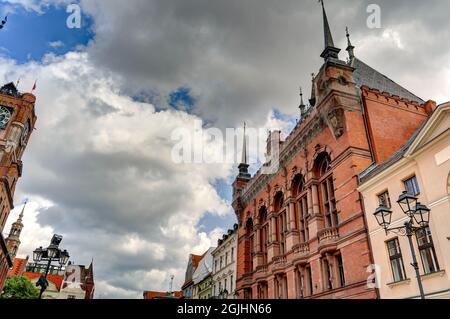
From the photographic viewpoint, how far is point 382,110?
76.9 feet

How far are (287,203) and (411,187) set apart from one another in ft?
41.5

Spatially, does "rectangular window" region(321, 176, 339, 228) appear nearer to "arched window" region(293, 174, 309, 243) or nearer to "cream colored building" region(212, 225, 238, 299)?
"arched window" region(293, 174, 309, 243)

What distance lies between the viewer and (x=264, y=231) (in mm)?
34188

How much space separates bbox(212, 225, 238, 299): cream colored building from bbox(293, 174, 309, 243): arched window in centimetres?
1483

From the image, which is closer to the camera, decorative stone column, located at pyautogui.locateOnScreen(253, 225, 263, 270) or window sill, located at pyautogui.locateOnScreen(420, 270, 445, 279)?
window sill, located at pyautogui.locateOnScreen(420, 270, 445, 279)

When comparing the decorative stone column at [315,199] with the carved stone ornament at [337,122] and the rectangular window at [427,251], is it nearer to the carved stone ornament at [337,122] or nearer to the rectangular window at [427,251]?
the carved stone ornament at [337,122]

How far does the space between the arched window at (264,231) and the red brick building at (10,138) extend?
4098cm

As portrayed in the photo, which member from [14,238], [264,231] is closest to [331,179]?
[264,231]

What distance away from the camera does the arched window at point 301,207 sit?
84.9 feet

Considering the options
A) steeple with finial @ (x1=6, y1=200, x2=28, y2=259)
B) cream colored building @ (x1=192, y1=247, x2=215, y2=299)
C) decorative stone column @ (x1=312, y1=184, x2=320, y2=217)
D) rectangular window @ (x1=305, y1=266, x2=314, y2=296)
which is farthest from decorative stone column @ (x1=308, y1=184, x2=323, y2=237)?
steeple with finial @ (x1=6, y1=200, x2=28, y2=259)

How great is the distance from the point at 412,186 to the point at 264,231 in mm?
19536

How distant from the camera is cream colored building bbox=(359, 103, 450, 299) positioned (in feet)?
46.3
